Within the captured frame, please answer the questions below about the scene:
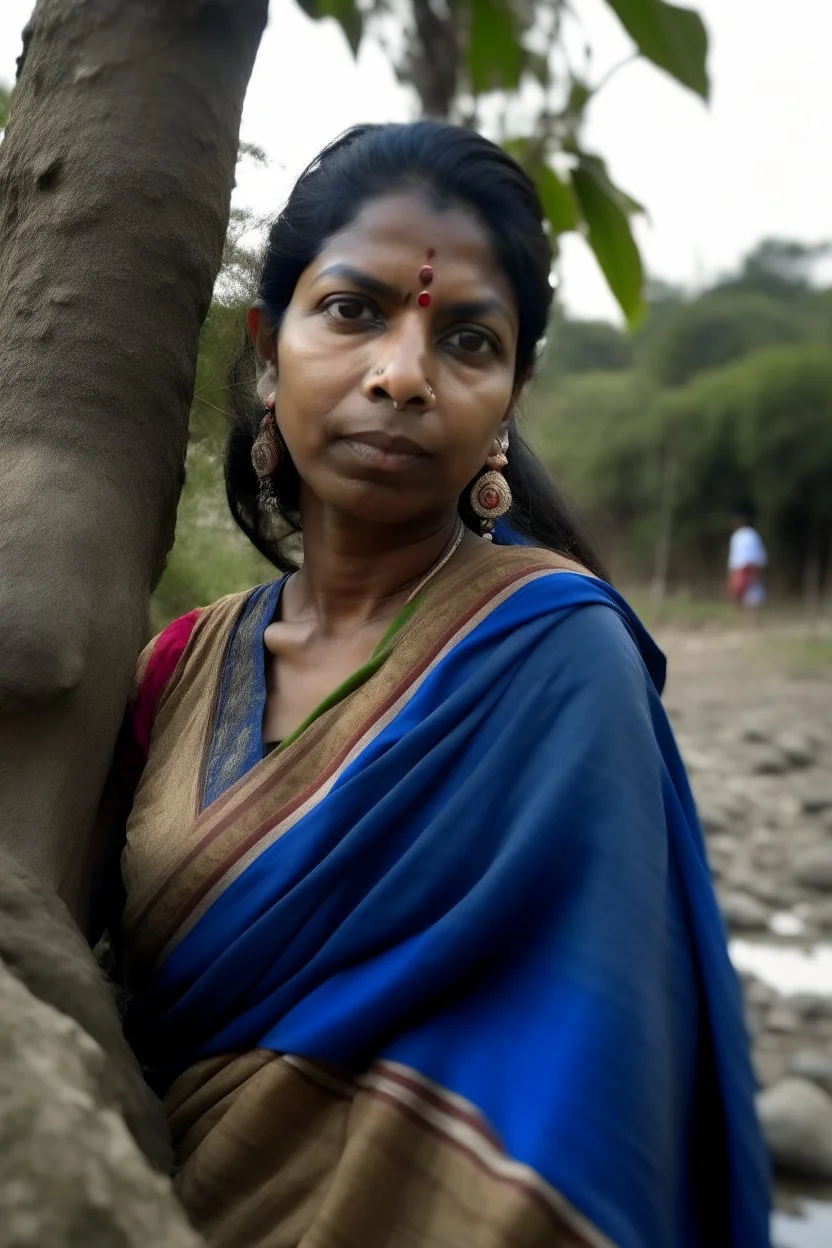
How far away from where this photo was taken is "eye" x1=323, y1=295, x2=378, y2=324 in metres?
1.50

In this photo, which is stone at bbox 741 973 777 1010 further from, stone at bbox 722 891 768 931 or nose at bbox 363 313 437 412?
nose at bbox 363 313 437 412

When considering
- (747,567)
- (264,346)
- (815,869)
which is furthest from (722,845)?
(747,567)

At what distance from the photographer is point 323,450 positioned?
1.52 m

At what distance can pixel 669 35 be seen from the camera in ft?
4.55

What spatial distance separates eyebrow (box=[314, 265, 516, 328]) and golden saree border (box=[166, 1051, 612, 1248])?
0.87 metres

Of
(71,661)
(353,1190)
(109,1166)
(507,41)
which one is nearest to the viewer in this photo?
(109,1166)

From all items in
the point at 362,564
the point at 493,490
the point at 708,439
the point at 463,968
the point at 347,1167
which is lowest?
the point at 347,1167

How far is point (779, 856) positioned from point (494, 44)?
5.03m

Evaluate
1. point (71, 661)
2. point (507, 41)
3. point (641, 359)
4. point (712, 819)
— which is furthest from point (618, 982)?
point (641, 359)

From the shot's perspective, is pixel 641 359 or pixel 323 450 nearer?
pixel 323 450

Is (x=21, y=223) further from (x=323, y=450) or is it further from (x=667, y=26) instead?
(x=667, y=26)

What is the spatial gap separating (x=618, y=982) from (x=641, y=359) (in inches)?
883

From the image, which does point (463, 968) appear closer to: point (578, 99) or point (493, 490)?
point (493, 490)

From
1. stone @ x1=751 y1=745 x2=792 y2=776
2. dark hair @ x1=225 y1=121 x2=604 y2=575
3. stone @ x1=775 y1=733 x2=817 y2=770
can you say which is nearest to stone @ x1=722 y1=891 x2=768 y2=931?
stone @ x1=751 y1=745 x2=792 y2=776
